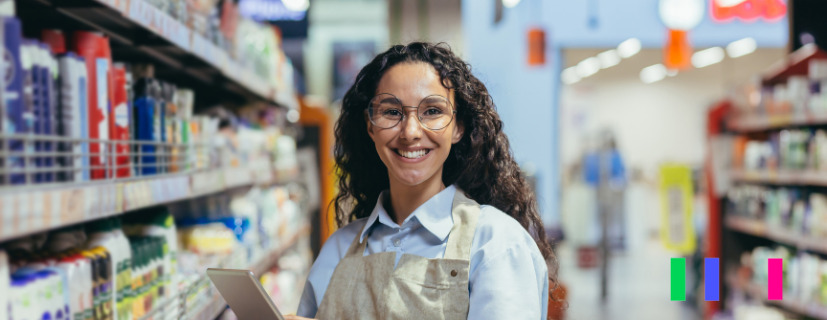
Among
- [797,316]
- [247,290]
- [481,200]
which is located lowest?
[797,316]

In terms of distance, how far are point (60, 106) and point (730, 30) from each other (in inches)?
404

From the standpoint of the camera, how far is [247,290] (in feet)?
4.64

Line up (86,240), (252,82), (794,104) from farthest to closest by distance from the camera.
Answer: (794,104), (252,82), (86,240)

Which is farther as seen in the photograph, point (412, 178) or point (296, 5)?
point (296, 5)

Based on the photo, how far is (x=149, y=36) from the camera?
2.12 metres

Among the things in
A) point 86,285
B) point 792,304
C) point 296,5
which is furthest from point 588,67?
point 86,285

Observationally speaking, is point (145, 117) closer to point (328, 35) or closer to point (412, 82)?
point (412, 82)

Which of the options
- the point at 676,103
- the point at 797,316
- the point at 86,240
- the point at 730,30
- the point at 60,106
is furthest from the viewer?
the point at 676,103

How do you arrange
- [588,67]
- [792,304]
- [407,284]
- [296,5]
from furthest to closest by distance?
1. [588,67]
2. [296,5]
3. [792,304]
4. [407,284]

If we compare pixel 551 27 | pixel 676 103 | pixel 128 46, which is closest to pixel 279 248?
pixel 128 46

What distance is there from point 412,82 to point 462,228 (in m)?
0.34

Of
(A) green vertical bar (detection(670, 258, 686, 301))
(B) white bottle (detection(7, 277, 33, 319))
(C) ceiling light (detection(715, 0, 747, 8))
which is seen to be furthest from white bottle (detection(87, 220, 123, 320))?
(C) ceiling light (detection(715, 0, 747, 8))

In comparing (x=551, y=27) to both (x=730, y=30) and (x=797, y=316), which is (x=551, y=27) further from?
(x=797, y=316)

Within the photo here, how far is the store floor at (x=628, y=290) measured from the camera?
22.2ft
